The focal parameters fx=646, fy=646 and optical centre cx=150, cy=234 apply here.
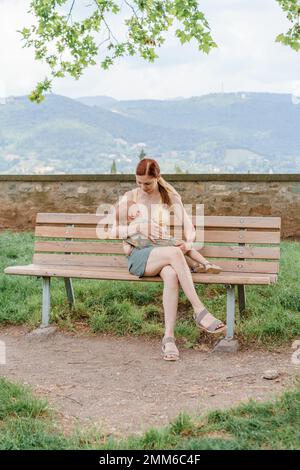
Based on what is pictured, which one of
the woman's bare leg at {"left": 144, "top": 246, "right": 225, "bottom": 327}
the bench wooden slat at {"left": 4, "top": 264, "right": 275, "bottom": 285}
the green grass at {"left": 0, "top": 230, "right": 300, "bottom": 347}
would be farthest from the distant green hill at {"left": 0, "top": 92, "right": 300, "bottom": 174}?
the woman's bare leg at {"left": 144, "top": 246, "right": 225, "bottom": 327}

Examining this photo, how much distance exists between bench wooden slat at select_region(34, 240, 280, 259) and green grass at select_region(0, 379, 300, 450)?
6.15ft

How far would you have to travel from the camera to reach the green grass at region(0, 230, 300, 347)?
16.9ft

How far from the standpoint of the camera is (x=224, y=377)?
4.32m

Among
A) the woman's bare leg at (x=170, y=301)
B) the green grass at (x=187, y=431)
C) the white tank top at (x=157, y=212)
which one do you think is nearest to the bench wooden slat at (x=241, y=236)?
the white tank top at (x=157, y=212)

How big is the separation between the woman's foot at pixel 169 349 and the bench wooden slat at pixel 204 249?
0.98 meters

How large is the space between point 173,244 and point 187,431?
2.18 metres

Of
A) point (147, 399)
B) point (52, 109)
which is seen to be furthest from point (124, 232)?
point (52, 109)

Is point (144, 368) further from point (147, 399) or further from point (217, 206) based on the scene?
point (217, 206)

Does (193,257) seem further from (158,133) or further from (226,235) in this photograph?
(158,133)

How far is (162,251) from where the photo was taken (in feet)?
16.5

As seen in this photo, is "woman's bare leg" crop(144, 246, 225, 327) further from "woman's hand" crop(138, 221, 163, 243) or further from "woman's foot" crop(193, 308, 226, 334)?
"woman's hand" crop(138, 221, 163, 243)

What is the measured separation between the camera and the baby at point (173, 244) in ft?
17.1

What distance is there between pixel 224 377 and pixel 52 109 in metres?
102

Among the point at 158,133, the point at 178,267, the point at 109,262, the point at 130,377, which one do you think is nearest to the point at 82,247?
the point at 109,262
